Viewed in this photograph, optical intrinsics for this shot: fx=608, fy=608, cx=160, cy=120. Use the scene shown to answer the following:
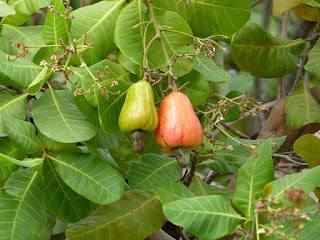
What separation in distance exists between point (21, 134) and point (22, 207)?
0.56 ft

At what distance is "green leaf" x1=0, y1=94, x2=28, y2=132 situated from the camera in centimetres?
150

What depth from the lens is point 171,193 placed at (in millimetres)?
1437

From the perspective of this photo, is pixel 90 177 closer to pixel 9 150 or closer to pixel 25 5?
pixel 9 150

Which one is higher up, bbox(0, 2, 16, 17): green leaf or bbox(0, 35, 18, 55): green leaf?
bbox(0, 2, 16, 17): green leaf

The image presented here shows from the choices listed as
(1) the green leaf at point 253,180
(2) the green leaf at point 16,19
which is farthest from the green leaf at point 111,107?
(2) the green leaf at point 16,19

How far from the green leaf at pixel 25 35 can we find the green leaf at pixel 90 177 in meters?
0.36

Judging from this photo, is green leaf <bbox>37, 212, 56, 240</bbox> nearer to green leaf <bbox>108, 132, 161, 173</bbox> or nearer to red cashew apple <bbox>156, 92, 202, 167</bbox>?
green leaf <bbox>108, 132, 161, 173</bbox>

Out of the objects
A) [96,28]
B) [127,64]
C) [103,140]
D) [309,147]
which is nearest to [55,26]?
[96,28]

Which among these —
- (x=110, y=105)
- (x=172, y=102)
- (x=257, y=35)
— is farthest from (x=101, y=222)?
(x=257, y=35)

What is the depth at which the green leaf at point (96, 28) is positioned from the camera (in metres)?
1.55

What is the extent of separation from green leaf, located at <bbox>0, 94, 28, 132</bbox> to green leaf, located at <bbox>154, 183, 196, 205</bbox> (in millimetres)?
401

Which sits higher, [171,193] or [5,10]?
[5,10]

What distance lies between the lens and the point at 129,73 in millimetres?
1572

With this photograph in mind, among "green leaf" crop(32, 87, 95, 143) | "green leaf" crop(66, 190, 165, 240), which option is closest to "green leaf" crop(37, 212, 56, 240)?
"green leaf" crop(66, 190, 165, 240)
